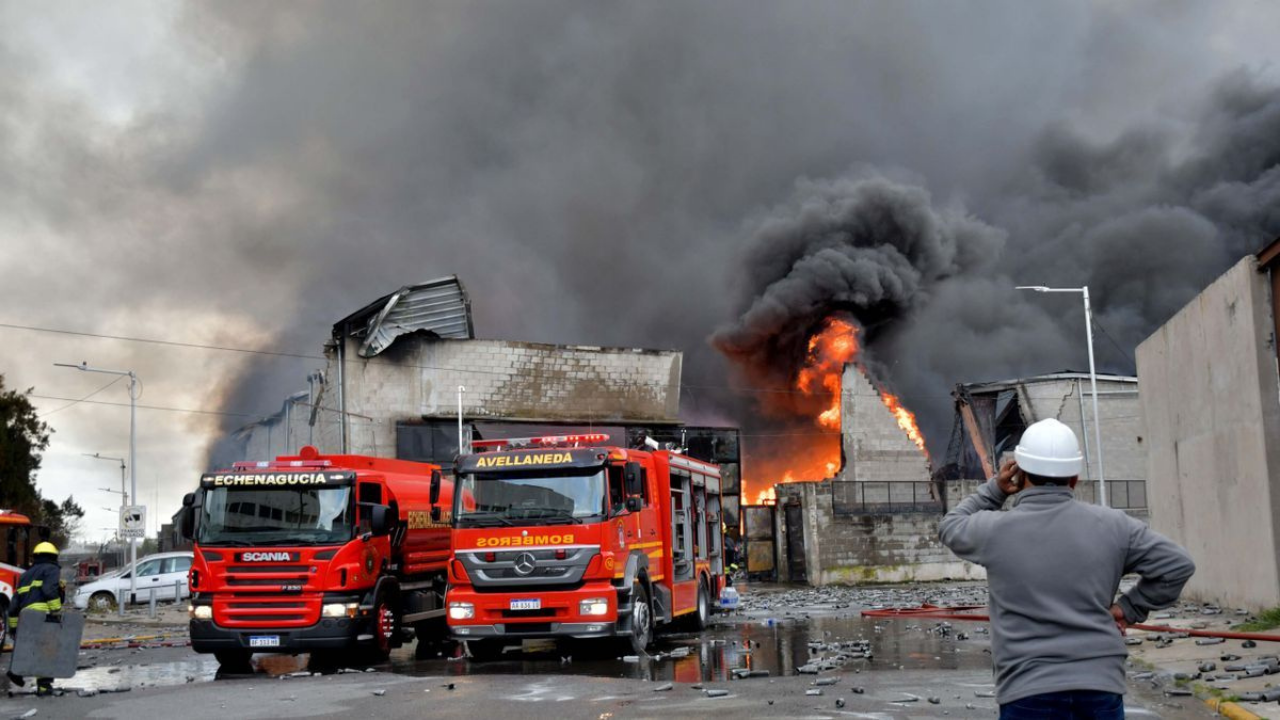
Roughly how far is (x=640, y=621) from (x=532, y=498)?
2128 millimetres

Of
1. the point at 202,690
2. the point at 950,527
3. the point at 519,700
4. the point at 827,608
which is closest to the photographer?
the point at 950,527

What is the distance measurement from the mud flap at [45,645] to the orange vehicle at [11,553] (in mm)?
5163

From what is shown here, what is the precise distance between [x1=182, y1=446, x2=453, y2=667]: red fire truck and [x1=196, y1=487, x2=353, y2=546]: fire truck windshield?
0.01 m

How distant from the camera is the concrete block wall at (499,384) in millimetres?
39844

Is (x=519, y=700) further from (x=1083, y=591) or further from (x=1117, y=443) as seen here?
(x=1117, y=443)

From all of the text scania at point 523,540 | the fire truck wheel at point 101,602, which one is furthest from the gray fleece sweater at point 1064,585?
the fire truck wheel at point 101,602

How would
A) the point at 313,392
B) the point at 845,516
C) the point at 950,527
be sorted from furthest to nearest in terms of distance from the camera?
1. the point at 313,392
2. the point at 845,516
3. the point at 950,527

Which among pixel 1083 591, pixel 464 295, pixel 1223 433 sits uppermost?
pixel 464 295

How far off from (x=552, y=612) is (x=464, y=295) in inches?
1126

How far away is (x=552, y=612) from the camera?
47.5 ft

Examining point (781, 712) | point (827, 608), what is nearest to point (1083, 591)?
point (781, 712)

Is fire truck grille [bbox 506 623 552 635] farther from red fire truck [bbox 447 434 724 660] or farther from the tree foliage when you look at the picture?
the tree foliage

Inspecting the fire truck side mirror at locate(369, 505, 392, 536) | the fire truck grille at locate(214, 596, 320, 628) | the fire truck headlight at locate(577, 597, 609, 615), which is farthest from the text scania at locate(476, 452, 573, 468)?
the fire truck grille at locate(214, 596, 320, 628)

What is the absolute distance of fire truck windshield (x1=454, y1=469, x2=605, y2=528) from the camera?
14.8 m
